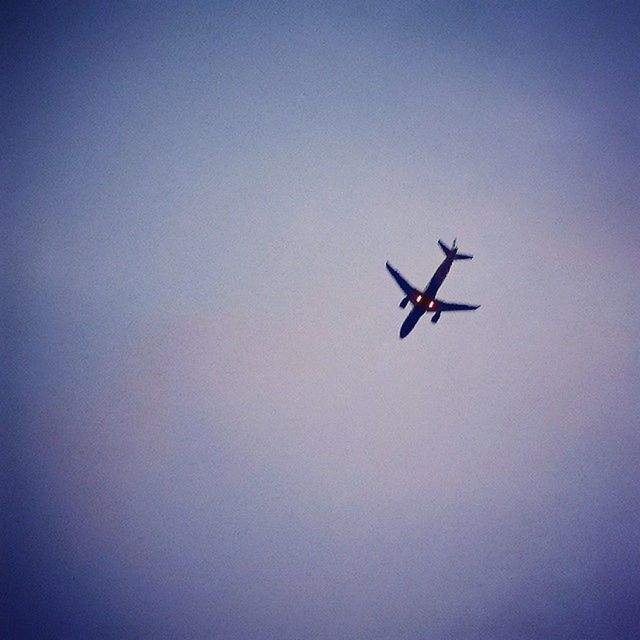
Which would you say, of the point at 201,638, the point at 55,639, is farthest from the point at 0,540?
the point at 201,638

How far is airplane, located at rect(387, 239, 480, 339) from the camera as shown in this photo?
59.4 feet

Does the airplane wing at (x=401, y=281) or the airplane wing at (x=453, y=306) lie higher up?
the airplane wing at (x=401, y=281)

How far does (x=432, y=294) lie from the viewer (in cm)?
1828

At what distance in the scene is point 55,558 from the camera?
2339 centimetres

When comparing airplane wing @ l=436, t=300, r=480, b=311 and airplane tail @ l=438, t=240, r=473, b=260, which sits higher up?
airplane tail @ l=438, t=240, r=473, b=260

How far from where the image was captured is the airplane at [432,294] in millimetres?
18094

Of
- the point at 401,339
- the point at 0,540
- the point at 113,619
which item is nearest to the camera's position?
the point at 0,540

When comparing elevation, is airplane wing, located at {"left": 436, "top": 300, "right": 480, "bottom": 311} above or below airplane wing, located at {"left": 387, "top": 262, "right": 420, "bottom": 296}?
below

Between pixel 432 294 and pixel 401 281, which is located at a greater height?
pixel 401 281

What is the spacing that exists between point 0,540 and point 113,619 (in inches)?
→ 543

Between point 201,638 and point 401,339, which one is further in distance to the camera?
point 201,638

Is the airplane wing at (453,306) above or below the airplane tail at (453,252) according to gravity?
below

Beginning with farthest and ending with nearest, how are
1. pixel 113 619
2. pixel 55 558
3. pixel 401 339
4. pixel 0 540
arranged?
pixel 113 619 < pixel 55 558 < pixel 401 339 < pixel 0 540

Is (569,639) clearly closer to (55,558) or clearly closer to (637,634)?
(637,634)
